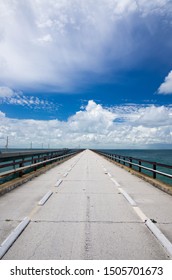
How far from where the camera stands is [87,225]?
4797mm

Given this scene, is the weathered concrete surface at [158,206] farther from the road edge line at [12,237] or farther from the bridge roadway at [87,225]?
the road edge line at [12,237]

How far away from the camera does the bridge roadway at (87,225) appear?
11.7 ft

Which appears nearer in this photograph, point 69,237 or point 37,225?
point 69,237

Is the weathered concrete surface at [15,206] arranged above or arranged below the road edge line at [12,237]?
below

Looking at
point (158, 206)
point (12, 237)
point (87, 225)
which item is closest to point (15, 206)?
point (12, 237)

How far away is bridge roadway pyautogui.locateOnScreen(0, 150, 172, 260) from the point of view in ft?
11.7

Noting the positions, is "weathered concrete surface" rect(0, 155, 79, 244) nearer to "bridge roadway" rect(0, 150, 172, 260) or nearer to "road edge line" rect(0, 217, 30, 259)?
"bridge roadway" rect(0, 150, 172, 260)

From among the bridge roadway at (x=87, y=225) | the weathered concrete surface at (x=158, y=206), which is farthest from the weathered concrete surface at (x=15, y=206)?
the weathered concrete surface at (x=158, y=206)
